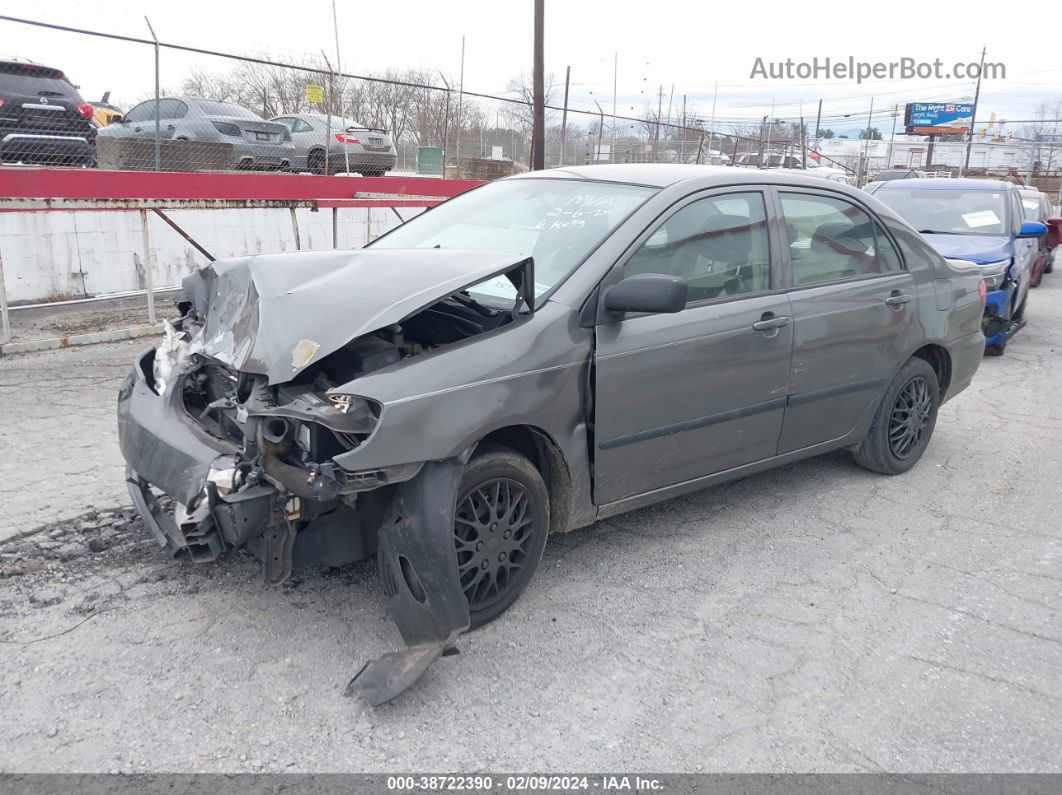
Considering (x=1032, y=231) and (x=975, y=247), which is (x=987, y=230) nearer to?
(x=1032, y=231)

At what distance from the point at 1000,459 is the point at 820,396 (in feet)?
6.53

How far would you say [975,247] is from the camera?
8586 mm

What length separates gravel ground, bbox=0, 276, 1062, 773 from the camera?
8.55ft

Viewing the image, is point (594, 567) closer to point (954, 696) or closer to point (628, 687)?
point (628, 687)

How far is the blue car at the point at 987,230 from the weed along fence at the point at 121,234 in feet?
20.5

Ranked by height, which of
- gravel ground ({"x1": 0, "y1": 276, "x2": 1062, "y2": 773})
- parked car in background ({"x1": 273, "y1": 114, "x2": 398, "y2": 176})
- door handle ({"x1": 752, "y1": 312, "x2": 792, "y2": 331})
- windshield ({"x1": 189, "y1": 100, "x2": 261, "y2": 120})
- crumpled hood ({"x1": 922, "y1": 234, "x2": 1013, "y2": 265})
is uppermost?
windshield ({"x1": 189, "y1": 100, "x2": 261, "y2": 120})

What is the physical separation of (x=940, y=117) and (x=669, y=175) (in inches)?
2869

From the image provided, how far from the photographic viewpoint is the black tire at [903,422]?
15.9 feet

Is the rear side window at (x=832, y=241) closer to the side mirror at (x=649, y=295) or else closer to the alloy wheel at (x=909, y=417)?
the alloy wheel at (x=909, y=417)

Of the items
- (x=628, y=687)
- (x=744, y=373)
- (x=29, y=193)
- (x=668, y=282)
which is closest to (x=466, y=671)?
(x=628, y=687)

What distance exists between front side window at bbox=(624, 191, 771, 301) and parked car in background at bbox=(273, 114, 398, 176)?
11.7 metres

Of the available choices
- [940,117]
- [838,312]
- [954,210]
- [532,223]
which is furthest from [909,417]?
[940,117]

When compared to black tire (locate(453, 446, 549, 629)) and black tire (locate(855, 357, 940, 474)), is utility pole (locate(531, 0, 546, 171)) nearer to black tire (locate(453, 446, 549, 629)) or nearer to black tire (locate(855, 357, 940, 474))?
black tire (locate(855, 357, 940, 474))

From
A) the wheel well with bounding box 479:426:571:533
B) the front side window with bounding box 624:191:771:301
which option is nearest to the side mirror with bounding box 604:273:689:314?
the front side window with bounding box 624:191:771:301
